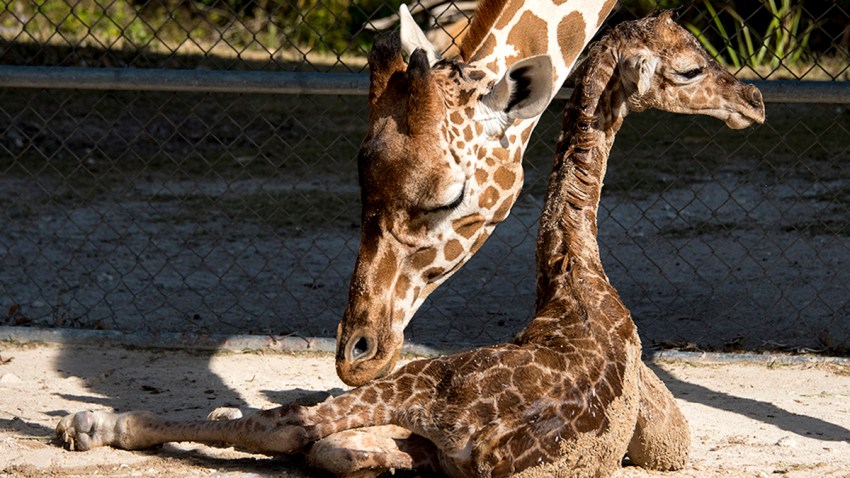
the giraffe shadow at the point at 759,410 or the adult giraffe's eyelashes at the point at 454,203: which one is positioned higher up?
the adult giraffe's eyelashes at the point at 454,203

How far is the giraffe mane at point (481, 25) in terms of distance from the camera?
3.96 meters

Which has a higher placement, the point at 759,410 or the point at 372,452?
the point at 372,452

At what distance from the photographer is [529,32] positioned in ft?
13.3

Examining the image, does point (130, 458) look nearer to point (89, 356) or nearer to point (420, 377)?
point (420, 377)

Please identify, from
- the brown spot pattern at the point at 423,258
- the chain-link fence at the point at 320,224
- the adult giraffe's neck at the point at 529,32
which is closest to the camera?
the brown spot pattern at the point at 423,258

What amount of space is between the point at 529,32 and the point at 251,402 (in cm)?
185

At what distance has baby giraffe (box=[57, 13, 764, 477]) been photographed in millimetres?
3332

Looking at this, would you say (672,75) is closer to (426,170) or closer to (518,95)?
(518,95)

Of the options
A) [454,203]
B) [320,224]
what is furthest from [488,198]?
[320,224]

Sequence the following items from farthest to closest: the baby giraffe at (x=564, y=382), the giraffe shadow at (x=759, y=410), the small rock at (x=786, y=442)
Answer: the giraffe shadow at (x=759, y=410) < the small rock at (x=786, y=442) < the baby giraffe at (x=564, y=382)

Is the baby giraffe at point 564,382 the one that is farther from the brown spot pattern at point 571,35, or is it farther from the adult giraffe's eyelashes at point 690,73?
the brown spot pattern at point 571,35

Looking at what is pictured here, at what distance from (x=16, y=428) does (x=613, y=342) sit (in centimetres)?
219

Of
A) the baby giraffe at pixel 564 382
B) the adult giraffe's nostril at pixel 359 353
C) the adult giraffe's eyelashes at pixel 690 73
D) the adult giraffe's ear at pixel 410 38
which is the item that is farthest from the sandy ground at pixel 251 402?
the adult giraffe's ear at pixel 410 38

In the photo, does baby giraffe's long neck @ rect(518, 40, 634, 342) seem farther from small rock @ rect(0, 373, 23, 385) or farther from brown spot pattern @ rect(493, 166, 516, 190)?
small rock @ rect(0, 373, 23, 385)
